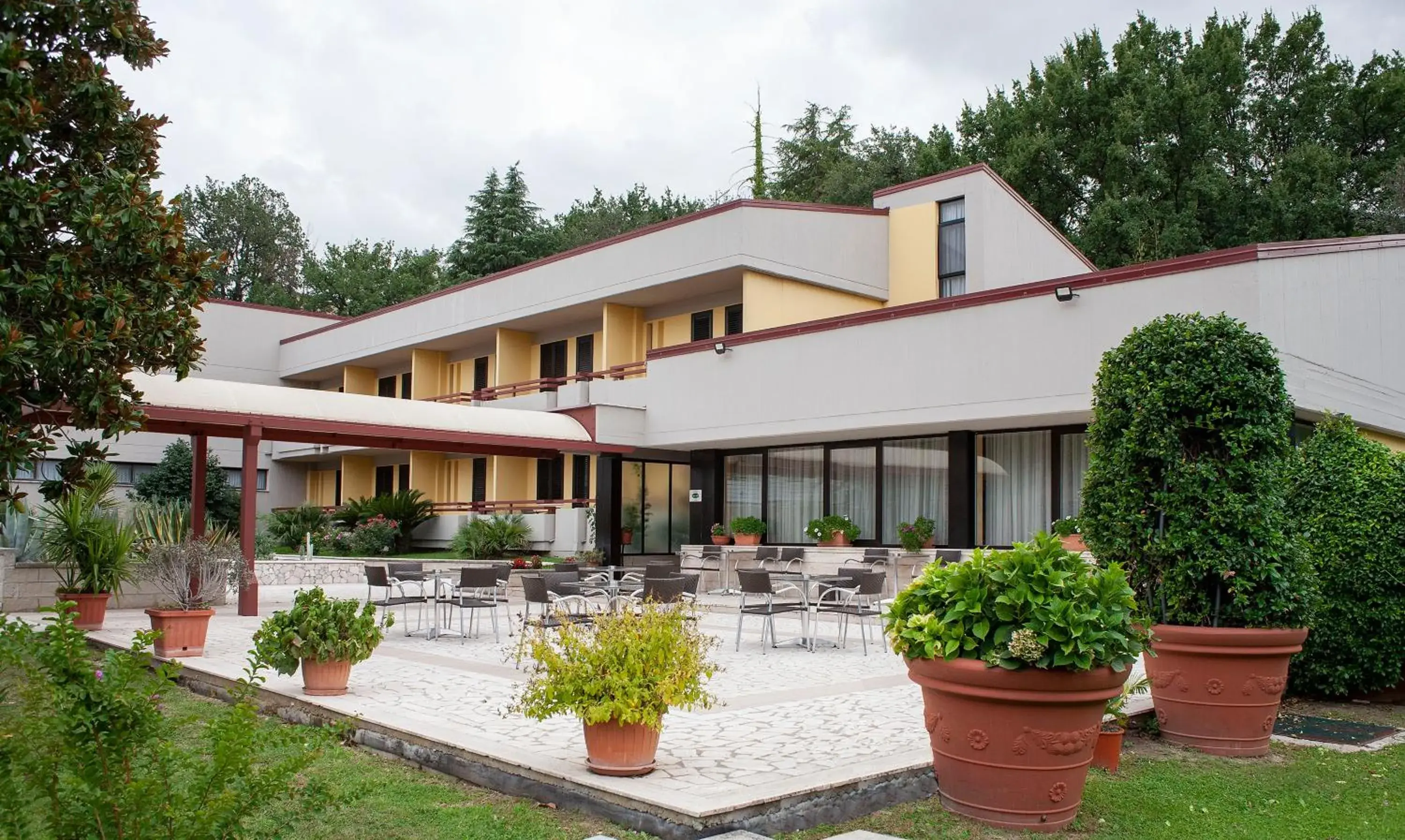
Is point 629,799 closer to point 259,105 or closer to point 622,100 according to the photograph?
point 259,105

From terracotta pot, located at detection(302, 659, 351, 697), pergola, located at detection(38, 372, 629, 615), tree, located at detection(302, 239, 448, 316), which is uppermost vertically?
tree, located at detection(302, 239, 448, 316)

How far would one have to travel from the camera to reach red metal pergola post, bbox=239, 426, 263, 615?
16109 mm

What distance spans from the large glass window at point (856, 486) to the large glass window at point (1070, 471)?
142 inches

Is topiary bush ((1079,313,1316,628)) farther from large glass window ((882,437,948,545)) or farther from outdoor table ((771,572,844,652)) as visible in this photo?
large glass window ((882,437,948,545))

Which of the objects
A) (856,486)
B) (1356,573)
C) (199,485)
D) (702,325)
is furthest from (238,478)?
(1356,573)

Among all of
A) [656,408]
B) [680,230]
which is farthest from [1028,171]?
[656,408]

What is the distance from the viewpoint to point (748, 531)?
20844 mm

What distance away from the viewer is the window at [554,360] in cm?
3047

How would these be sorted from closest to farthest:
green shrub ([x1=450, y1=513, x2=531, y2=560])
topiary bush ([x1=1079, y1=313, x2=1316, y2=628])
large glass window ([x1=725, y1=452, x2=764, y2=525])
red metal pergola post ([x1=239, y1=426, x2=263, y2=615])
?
topiary bush ([x1=1079, y1=313, x2=1316, y2=628]) < red metal pergola post ([x1=239, y1=426, x2=263, y2=615]) < large glass window ([x1=725, y1=452, x2=764, y2=525]) < green shrub ([x1=450, y1=513, x2=531, y2=560])

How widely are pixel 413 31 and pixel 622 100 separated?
84.1 ft

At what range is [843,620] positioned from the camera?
1360 cm

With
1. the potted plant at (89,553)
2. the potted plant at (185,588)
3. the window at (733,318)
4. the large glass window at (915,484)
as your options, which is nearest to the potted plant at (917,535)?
the large glass window at (915,484)

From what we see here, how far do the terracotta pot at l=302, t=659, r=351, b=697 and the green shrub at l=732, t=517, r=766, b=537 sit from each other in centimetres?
1254

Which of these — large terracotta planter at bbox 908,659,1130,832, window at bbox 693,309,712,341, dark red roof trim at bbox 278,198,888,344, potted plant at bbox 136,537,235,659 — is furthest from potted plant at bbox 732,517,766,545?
large terracotta planter at bbox 908,659,1130,832
